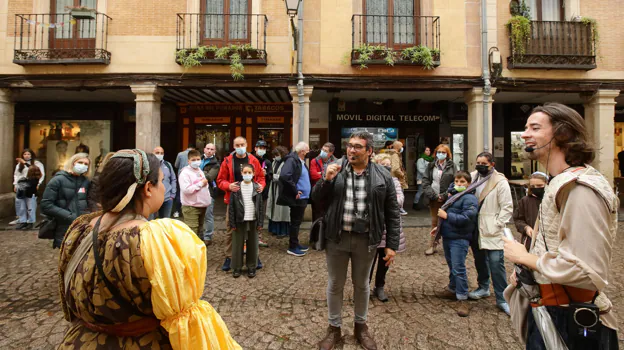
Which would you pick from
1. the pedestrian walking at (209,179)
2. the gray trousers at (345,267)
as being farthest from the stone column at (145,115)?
the gray trousers at (345,267)

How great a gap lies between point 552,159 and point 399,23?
9.46 meters

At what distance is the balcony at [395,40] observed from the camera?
9352 millimetres

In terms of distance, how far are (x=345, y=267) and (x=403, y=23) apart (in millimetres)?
9103

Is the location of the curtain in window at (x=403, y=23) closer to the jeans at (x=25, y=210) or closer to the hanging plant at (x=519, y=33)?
the hanging plant at (x=519, y=33)

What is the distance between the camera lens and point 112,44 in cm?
959

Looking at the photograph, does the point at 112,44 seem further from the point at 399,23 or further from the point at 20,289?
the point at 399,23

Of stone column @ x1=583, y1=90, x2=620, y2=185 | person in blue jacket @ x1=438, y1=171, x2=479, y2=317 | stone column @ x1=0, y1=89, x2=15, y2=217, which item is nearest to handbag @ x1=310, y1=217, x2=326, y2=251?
person in blue jacket @ x1=438, y1=171, x2=479, y2=317

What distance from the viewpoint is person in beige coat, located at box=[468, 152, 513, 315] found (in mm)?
3891

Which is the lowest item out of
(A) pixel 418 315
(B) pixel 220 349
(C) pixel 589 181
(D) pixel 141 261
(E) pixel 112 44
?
(A) pixel 418 315

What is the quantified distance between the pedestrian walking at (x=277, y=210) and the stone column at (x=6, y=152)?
831 centimetres

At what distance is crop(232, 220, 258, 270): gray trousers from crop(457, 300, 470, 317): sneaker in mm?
2817

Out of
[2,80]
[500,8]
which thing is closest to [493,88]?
[500,8]

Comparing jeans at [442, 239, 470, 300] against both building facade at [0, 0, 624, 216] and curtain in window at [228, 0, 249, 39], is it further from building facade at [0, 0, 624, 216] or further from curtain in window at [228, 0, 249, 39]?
curtain in window at [228, 0, 249, 39]

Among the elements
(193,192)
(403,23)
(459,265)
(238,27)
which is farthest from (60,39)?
(459,265)
